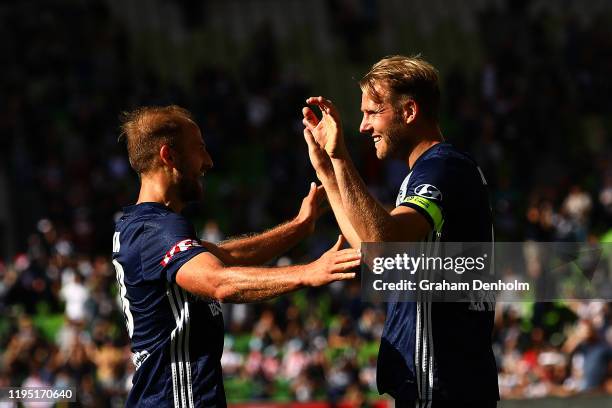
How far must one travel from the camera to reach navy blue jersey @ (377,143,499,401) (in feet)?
17.5

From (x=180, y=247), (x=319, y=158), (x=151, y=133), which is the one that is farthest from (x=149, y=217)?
(x=319, y=158)

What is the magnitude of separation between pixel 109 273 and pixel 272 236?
10.4 metres

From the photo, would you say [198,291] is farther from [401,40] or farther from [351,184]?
[401,40]

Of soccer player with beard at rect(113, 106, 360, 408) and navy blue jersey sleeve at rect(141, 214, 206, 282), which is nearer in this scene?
soccer player with beard at rect(113, 106, 360, 408)

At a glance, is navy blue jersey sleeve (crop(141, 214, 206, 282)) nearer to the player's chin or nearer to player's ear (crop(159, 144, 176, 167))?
player's ear (crop(159, 144, 176, 167))

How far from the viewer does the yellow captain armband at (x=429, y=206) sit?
5203 millimetres

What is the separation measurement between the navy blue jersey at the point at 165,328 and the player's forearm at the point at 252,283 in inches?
14.6

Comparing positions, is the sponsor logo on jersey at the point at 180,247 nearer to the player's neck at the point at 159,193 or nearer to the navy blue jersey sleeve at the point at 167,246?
the navy blue jersey sleeve at the point at 167,246

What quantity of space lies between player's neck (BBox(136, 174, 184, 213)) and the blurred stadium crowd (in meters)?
8.17

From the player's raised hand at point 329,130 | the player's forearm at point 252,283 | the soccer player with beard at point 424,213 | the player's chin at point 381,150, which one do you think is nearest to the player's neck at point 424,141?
the soccer player with beard at point 424,213

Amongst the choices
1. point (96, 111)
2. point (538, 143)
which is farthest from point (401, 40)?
point (96, 111)

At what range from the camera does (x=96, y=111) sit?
65.3 feet

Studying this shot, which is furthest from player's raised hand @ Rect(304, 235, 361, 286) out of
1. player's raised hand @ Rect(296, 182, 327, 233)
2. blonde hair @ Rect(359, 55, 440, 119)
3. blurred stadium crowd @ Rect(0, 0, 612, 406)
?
blurred stadium crowd @ Rect(0, 0, 612, 406)

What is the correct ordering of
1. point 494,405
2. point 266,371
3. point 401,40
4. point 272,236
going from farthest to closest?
1. point 401,40
2. point 266,371
3. point 272,236
4. point 494,405
